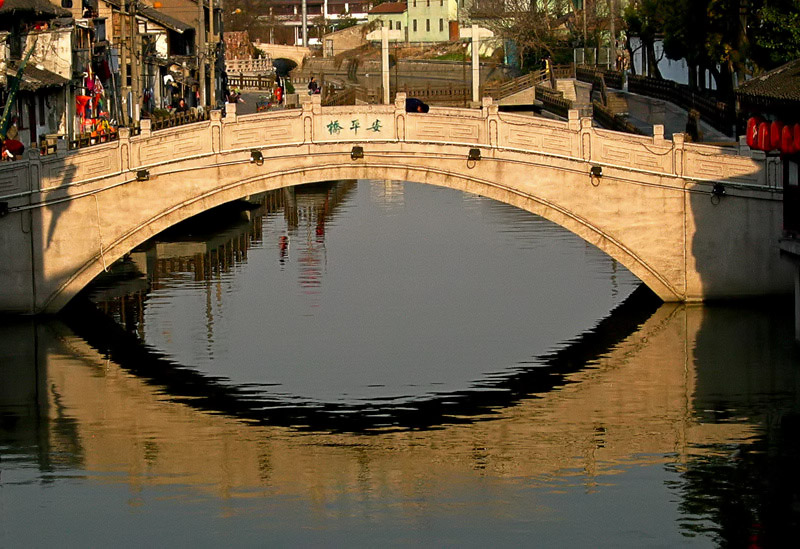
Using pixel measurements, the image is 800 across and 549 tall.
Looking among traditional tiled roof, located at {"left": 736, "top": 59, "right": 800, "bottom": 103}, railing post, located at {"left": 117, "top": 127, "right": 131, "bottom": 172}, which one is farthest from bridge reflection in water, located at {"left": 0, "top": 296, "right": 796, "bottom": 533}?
traditional tiled roof, located at {"left": 736, "top": 59, "right": 800, "bottom": 103}

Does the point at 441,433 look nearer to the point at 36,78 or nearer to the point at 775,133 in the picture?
the point at 775,133

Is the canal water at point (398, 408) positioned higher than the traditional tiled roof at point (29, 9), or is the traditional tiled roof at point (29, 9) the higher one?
the traditional tiled roof at point (29, 9)

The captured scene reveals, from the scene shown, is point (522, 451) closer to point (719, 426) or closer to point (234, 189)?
point (719, 426)

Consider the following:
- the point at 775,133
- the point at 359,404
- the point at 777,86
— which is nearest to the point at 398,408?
the point at 359,404

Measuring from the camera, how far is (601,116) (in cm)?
6694

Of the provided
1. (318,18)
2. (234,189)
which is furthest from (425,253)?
(318,18)

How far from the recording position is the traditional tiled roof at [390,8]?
144000 millimetres

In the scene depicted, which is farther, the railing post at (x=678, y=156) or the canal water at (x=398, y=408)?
the railing post at (x=678, y=156)

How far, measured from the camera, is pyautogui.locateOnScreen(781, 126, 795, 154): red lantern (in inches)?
1208

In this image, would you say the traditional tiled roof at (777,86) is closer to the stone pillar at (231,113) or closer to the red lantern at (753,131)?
the red lantern at (753,131)

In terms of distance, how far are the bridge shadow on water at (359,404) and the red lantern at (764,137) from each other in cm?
567

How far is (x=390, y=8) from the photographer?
478 feet

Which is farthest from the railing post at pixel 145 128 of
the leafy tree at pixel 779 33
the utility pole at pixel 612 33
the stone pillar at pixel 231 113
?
the utility pole at pixel 612 33

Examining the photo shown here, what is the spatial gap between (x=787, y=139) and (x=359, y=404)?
10.1m
